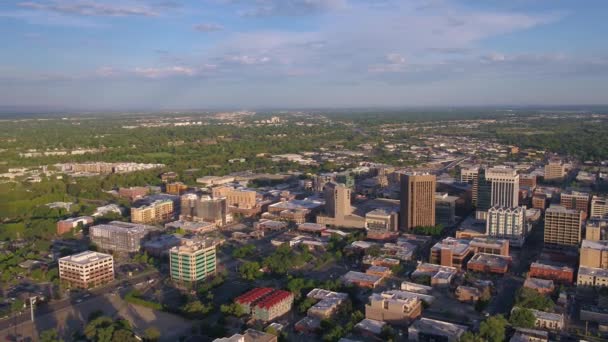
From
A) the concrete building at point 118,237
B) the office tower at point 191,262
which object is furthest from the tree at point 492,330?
the concrete building at point 118,237

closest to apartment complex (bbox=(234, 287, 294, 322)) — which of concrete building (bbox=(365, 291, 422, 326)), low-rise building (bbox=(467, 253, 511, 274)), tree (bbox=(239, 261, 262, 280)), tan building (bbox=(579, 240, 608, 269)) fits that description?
tree (bbox=(239, 261, 262, 280))

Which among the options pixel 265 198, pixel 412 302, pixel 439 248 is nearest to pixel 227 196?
pixel 265 198


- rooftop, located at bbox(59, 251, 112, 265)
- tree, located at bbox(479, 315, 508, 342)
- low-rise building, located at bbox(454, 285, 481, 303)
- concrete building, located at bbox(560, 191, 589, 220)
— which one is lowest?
low-rise building, located at bbox(454, 285, 481, 303)

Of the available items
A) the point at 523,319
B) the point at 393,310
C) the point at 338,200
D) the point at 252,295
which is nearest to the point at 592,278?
the point at 523,319

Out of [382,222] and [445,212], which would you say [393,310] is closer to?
[382,222]

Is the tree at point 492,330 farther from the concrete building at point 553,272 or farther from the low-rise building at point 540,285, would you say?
the concrete building at point 553,272

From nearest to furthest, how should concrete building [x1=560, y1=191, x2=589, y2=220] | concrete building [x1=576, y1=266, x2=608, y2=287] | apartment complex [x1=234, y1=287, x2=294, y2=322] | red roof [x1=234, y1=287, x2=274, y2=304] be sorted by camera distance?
apartment complex [x1=234, y1=287, x2=294, y2=322] → red roof [x1=234, y1=287, x2=274, y2=304] → concrete building [x1=576, y1=266, x2=608, y2=287] → concrete building [x1=560, y1=191, x2=589, y2=220]

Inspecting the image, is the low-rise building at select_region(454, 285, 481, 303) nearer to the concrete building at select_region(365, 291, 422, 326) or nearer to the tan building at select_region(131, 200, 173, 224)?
the concrete building at select_region(365, 291, 422, 326)
